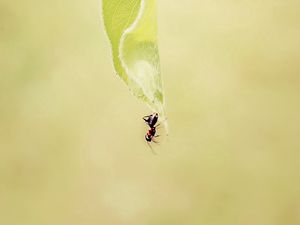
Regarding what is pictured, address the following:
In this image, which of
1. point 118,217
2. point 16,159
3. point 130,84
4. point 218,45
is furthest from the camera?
point 218,45

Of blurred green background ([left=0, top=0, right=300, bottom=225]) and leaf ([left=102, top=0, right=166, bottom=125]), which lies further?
blurred green background ([left=0, top=0, right=300, bottom=225])

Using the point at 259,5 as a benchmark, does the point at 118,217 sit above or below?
below

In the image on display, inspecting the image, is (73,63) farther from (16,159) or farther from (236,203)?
(236,203)

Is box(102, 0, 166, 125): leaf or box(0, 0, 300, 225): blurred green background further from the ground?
box(0, 0, 300, 225): blurred green background

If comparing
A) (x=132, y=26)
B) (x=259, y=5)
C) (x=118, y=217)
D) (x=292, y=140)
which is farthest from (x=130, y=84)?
(x=259, y=5)

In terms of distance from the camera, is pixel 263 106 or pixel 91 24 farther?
pixel 91 24
